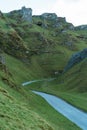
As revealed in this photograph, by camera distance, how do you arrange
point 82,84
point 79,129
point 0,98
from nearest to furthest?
1. point 0,98
2. point 79,129
3. point 82,84

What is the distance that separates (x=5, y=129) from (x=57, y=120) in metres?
27.7

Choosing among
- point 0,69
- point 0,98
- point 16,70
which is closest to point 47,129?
point 0,98

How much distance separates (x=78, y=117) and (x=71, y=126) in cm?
992

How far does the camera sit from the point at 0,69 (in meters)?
81.3

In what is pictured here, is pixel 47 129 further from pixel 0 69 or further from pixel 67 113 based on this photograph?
pixel 0 69

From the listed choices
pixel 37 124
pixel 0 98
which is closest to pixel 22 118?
pixel 37 124

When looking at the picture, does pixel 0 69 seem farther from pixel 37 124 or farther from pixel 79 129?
pixel 37 124

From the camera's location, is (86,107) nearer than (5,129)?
No

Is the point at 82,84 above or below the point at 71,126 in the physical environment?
below

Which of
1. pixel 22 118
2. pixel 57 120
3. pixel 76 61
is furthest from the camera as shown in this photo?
pixel 76 61

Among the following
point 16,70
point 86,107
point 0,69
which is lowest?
point 16,70

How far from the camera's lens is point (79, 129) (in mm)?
52062

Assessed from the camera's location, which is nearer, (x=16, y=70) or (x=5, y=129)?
(x=5, y=129)

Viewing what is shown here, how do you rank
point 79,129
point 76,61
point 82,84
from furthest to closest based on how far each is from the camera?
point 76,61 → point 82,84 → point 79,129
